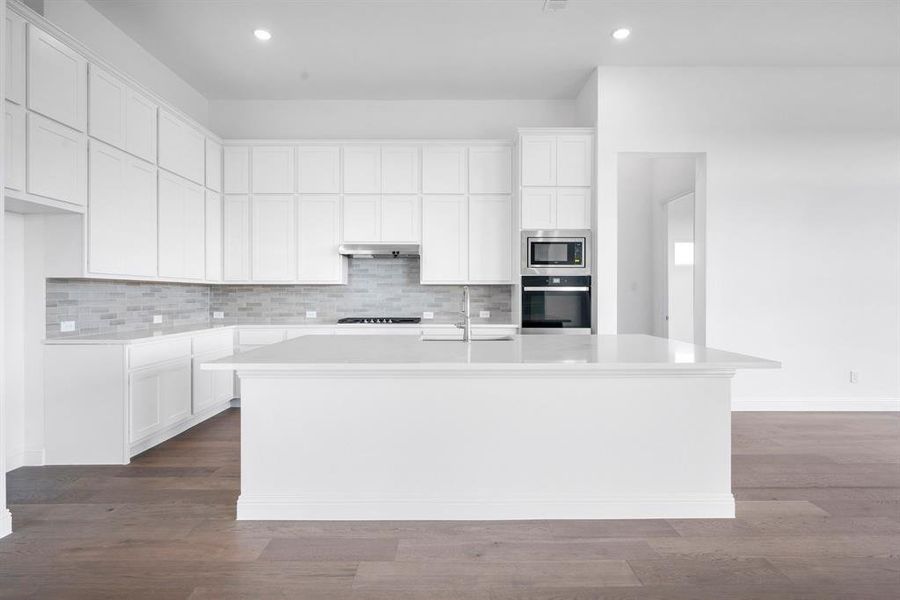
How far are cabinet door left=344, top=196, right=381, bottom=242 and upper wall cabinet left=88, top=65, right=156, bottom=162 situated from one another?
1.83 metres

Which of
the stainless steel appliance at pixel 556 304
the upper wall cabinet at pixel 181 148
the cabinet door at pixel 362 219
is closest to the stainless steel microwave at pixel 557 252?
the stainless steel appliance at pixel 556 304

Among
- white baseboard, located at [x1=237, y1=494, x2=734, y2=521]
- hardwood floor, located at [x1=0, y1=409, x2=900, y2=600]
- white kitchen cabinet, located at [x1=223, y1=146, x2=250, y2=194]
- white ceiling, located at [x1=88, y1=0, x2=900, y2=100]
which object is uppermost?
white ceiling, located at [x1=88, y1=0, x2=900, y2=100]

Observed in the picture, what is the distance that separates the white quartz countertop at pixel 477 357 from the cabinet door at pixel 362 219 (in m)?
2.46

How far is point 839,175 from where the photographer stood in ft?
16.5

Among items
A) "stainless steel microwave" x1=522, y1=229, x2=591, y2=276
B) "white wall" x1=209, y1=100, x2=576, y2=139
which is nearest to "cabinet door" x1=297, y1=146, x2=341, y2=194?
"white wall" x1=209, y1=100, x2=576, y2=139

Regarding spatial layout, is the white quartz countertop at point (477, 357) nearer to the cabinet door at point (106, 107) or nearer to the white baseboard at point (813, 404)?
the cabinet door at point (106, 107)

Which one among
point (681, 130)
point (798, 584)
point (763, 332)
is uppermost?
point (681, 130)

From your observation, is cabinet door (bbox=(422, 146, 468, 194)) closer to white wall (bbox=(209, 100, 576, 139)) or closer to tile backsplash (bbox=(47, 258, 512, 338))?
white wall (bbox=(209, 100, 576, 139))

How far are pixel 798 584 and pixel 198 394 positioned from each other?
4.43m

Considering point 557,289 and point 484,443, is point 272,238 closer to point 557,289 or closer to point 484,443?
point 557,289

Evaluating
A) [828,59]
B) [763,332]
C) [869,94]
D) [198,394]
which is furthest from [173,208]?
[869,94]

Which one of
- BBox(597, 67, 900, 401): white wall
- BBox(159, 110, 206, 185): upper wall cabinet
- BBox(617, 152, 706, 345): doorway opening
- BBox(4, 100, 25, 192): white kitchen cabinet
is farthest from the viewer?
BBox(617, 152, 706, 345): doorway opening

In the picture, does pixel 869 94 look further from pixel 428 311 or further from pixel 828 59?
pixel 428 311

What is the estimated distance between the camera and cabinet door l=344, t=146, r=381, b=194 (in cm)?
538
